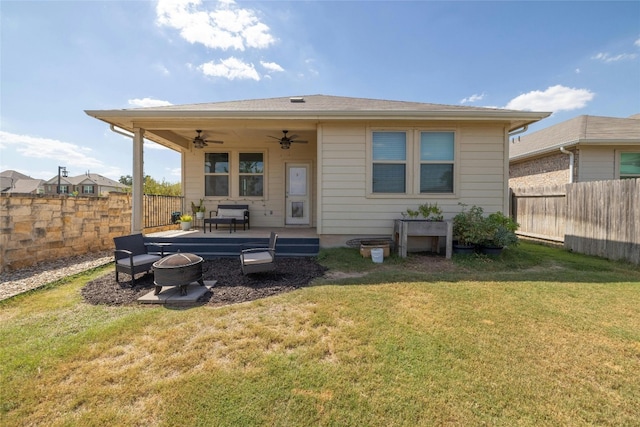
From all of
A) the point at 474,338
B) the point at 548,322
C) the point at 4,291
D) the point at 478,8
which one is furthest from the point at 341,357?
the point at 478,8

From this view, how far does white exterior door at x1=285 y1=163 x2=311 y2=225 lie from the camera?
8523mm

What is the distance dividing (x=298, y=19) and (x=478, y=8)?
5584 millimetres

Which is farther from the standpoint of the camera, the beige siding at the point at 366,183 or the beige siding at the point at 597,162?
the beige siding at the point at 597,162

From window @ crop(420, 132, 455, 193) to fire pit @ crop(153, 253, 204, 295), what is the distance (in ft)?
16.8

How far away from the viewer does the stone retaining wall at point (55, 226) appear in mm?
5039

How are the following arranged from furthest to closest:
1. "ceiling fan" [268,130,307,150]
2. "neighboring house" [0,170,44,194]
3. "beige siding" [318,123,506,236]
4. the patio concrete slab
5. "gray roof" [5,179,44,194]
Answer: "gray roof" [5,179,44,194] → "neighboring house" [0,170,44,194] → "ceiling fan" [268,130,307,150] → "beige siding" [318,123,506,236] → the patio concrete slab

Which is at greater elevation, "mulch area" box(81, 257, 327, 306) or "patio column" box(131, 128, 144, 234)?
"patio column" box(131, 128, 144, 234)

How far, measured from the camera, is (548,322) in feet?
9.68

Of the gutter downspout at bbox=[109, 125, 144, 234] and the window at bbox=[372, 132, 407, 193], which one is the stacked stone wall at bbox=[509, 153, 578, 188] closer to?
the window at bbox=[372, 132, 407, 193]

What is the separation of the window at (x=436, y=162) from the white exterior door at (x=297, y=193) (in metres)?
3.63

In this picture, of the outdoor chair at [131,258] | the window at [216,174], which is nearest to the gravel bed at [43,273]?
the outdoor chair at [131,258]

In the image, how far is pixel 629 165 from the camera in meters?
8.79

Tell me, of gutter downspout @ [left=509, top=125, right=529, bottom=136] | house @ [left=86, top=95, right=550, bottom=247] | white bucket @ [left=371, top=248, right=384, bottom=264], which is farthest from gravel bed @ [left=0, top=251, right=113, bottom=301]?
gutter downspout @ [left=509, top=125, right=529, bottom=136]

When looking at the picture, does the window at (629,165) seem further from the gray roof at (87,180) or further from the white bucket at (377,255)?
the gray roof at (87,180)
